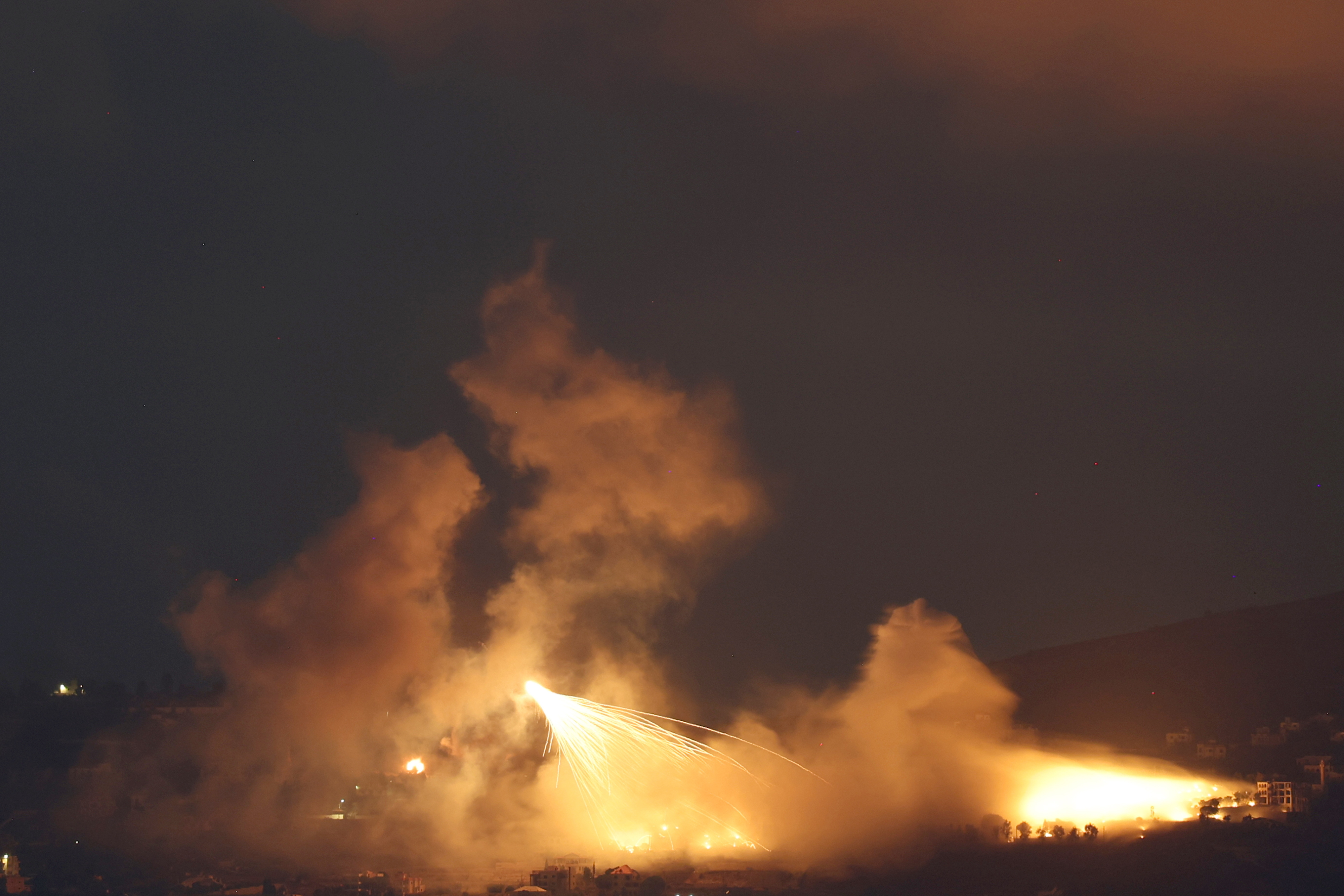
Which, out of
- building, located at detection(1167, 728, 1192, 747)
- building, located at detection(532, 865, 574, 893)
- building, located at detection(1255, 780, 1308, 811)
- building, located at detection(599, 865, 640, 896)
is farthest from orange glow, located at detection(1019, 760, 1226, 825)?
building, located at detection(532, 865, 574, 893)

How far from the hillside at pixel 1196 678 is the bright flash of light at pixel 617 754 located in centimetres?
1883

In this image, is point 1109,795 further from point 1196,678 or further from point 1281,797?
point 1196,678

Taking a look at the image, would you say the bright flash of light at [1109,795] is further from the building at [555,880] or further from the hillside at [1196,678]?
the building at [555,880]

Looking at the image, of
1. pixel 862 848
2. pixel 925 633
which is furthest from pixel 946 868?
pixel 925 633

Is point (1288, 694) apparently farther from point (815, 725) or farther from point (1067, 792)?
point (815, 725)

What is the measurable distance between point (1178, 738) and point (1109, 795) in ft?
34.1

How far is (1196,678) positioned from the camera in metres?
61.5

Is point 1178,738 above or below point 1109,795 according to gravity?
above

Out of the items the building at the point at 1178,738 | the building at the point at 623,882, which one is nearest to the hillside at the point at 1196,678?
the building at the point at 1178,738

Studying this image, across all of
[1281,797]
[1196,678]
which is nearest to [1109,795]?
[1281,797]

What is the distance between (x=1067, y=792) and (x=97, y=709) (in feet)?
180

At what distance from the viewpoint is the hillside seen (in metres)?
55.8

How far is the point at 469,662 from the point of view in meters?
49.4

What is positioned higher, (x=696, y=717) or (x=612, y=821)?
(x=696, y=717)
